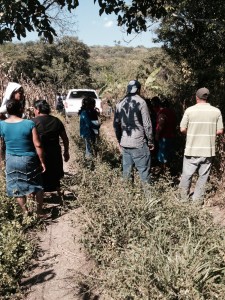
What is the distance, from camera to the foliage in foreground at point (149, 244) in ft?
8.56

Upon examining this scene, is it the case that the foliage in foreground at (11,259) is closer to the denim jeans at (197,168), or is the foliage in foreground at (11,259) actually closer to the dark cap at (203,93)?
the denim jeans at (197,168)

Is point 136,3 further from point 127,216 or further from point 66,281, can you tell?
point 66,281

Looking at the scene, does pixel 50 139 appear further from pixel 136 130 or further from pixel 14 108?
pixel 136 130

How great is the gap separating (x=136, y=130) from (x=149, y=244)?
219cm

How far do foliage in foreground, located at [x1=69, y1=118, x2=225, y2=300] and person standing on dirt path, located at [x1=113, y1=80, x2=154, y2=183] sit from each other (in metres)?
0.67

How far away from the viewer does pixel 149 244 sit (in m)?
3.10

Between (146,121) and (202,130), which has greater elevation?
(146,121)

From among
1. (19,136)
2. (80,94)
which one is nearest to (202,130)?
(19,136)

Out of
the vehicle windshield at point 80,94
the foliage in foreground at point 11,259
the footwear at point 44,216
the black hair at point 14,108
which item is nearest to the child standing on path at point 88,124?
the footwear at point 44,216

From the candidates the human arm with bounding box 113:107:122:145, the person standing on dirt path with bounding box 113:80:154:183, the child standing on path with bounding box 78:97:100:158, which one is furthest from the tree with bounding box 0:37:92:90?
the person standing on dirt path with bounding box 113:80:154:183

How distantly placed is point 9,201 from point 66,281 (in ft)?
5.14

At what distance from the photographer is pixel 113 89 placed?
21125 mm

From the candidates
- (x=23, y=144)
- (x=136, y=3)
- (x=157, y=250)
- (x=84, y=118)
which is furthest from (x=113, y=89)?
(x=157, y=250)

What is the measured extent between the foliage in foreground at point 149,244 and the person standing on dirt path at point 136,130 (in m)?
0.67
